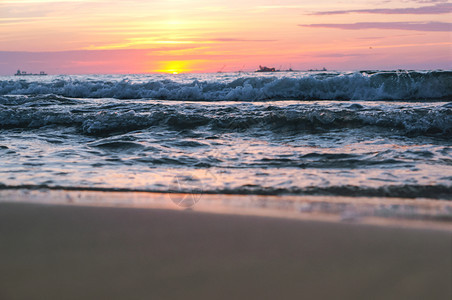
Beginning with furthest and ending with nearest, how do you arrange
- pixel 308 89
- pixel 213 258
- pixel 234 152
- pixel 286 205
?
1. pixel 308 89
2. pixel 234 152
3. pixel 286 205
4. pixel 213 258

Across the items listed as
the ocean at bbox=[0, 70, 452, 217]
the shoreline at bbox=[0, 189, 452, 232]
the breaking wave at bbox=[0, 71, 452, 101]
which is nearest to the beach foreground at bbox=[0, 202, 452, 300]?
the shoreline at bbox=[0, 189, 452, 232]

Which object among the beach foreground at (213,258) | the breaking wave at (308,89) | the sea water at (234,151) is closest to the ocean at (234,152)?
the sea water at (234,151)

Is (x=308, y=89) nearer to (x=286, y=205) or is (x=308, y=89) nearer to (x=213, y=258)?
(x=286, y=205)

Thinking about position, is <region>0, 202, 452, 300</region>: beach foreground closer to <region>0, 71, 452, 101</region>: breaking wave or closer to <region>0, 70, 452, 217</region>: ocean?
<region>0, 70, 452, 217</region>: ocean

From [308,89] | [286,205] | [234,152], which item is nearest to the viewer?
[286,205]

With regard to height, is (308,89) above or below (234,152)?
above

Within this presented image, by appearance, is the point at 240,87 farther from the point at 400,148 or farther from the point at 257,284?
the point at 257,284

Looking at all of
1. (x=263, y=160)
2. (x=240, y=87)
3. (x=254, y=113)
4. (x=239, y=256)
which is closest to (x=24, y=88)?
(x=240, y=87)

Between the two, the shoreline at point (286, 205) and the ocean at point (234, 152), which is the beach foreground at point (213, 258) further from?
the ocean at point (234, 152)

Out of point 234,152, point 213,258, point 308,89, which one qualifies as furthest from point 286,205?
point 308,89

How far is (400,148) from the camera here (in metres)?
4.21

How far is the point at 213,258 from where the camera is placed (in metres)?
1.73

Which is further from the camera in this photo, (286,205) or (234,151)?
(234,151)

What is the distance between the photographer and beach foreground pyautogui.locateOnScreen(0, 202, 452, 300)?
1.49 metres
